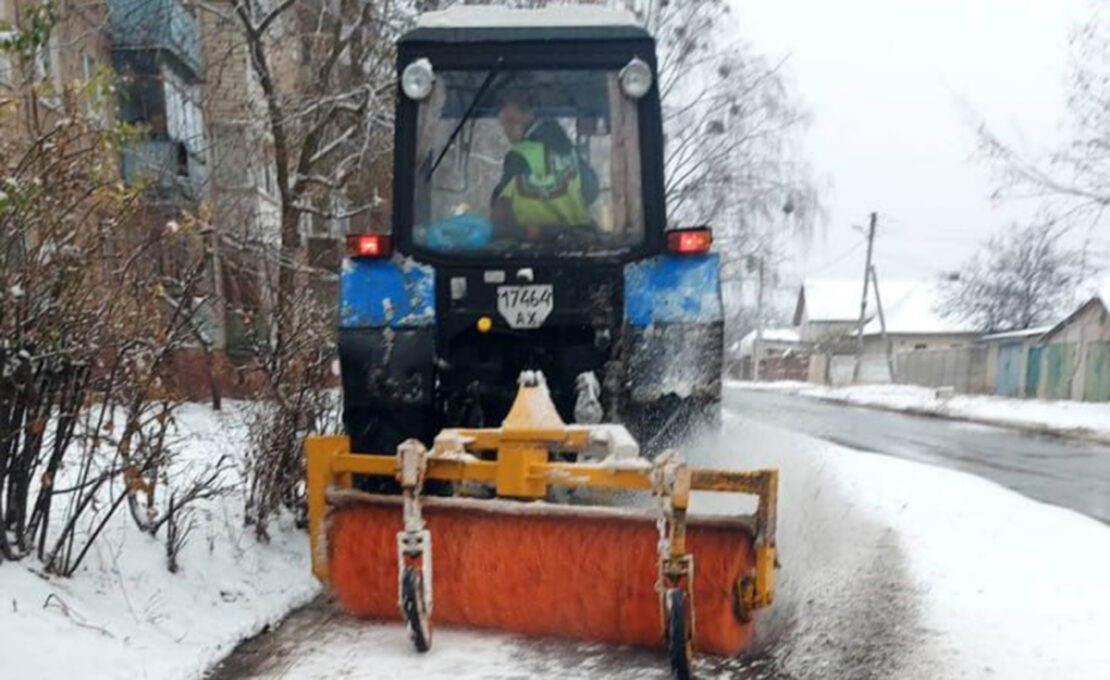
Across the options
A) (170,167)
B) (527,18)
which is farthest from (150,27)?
(527,18)

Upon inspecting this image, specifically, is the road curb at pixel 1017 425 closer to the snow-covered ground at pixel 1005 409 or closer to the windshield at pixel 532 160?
the snow-covered ground at pixel 1005 409

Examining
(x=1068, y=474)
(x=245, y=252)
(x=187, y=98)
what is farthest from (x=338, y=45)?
(x=1068, y=474)

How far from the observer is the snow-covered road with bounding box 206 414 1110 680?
3816mm

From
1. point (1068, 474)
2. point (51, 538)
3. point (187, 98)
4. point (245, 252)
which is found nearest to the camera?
point (51, 538)

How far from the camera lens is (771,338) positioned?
3248 inches

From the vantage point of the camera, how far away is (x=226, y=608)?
15.3 feet

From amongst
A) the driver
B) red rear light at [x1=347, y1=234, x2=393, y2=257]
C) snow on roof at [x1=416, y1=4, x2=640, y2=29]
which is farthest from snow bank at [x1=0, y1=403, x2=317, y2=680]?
snow on roof at [x1=416, y1=4, x2=640, y2=29]

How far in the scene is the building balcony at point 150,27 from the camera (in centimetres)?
1275

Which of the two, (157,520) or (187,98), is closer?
(157,520)

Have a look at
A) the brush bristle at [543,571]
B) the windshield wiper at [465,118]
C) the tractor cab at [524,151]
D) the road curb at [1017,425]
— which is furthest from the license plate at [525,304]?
the road curb at [1017,425]

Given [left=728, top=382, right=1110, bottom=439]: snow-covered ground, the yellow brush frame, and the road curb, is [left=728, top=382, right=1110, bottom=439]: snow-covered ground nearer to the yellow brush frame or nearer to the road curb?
the road curb

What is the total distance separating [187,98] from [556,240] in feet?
32.8

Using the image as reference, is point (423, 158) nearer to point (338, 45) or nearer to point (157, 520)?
point (157, 520)

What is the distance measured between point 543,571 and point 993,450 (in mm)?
12742
